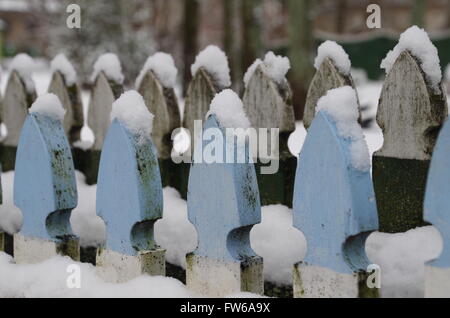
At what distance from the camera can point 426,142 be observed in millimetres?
1822

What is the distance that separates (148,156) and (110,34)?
13092 mm

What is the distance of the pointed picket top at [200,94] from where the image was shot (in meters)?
2.35

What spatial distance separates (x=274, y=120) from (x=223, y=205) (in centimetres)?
62

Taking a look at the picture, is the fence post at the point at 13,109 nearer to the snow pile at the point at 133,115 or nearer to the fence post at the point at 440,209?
the snow pile at the point at 133,115

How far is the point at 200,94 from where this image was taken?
237 cm

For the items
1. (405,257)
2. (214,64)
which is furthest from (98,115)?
(405,257)

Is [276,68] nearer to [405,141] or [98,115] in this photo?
[405,141]

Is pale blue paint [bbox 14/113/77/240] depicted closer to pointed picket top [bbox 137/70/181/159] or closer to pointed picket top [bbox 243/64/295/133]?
pointed picket top [bbox 137/70/181/159]

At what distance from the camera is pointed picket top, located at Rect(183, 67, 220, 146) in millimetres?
2346

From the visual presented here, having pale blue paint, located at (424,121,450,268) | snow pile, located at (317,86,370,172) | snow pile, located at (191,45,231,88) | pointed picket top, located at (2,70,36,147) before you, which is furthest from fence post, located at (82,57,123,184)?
pale blue paint, located at (424,121,450,268)

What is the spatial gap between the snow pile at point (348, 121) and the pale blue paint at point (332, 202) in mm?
14

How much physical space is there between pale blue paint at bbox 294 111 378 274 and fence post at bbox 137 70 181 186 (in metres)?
1.02
